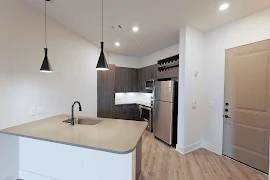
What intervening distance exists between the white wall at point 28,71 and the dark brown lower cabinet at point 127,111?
5.99ft

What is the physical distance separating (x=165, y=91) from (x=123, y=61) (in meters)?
2.66

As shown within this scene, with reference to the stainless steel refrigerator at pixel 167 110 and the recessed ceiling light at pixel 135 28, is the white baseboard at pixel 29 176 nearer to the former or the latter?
the stainless steel refrigerator at pixel 167 110

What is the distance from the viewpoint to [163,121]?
389cm

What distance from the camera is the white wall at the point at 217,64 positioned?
2.82 meters

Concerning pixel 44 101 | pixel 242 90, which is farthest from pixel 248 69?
pixel 44 101

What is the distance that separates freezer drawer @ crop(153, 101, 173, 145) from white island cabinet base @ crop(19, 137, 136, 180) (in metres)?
2.02

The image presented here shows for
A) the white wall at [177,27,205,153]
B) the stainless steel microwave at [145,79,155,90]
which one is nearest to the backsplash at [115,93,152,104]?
the stainless steel microwave at [145,79,155,90]

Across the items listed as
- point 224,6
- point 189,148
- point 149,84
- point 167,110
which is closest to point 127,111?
point 149,84

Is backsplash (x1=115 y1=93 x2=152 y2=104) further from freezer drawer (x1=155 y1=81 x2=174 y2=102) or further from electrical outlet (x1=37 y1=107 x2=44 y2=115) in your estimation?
electrical outlet (x1=37 y1=107 x2=44 y2=115)

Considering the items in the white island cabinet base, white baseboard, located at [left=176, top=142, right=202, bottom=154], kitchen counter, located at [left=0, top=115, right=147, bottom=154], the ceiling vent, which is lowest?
white baseboard, located at [left=176, top=142, right=202, bottom=154]

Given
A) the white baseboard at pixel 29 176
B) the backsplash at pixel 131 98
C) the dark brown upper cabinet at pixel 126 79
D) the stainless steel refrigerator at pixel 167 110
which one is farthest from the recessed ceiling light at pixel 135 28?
the white baseboard at pixel 29 176

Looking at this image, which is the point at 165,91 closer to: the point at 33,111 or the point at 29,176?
the point at 33,111

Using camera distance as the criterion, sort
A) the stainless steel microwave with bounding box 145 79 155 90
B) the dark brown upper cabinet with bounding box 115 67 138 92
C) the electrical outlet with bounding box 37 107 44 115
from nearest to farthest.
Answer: the electrical outlet with bounding box 37 107 44 115, the stainless steel microwave with bounding box 145 79 155 90, the dark brown upper cabinet with bounding box 115 67 138 92

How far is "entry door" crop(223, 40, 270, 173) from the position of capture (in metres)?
2.57
